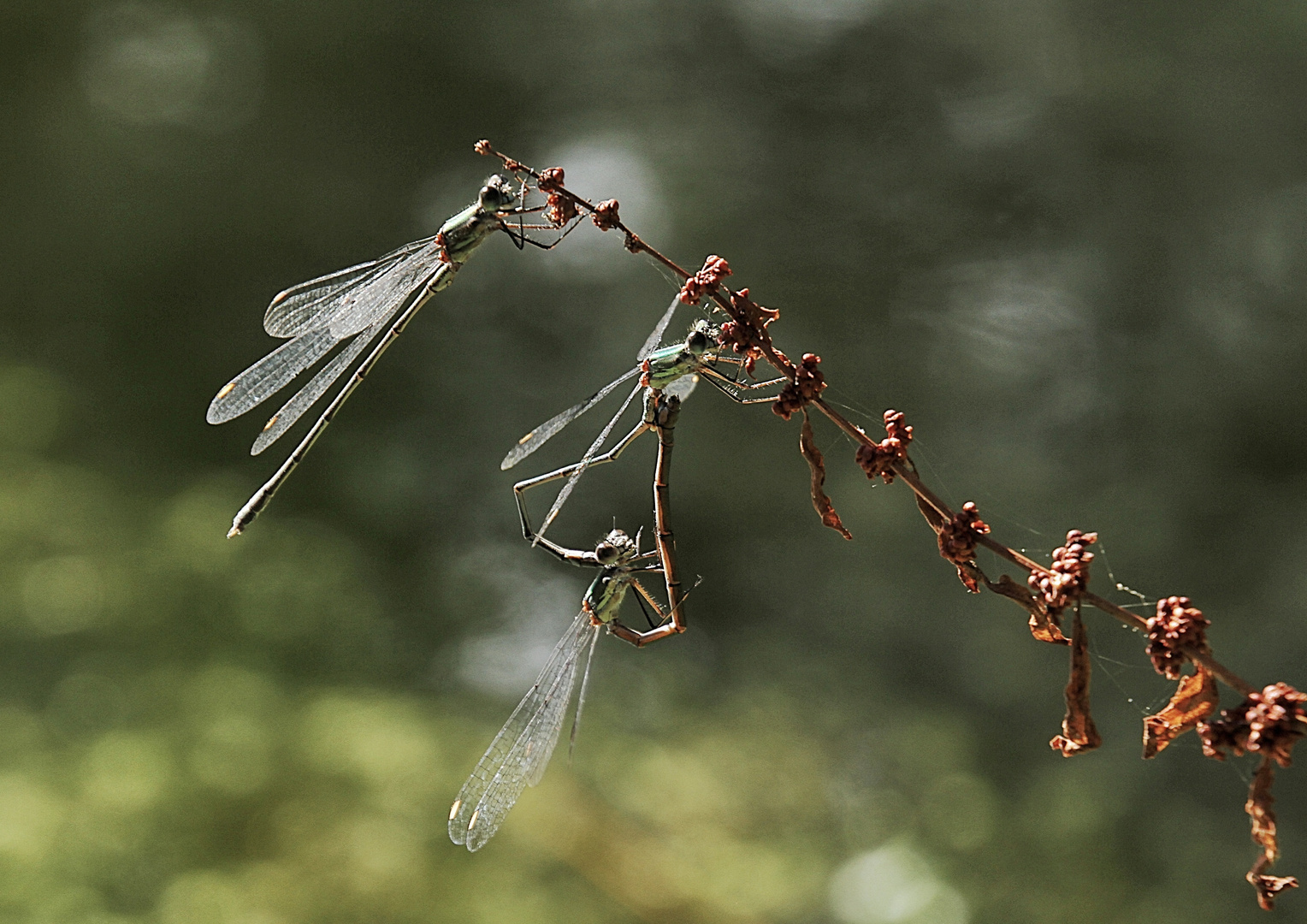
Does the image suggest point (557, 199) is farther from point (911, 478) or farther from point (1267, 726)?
point (1267, 726)

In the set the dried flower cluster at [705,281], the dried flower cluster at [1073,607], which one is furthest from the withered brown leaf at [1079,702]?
the dried flower cluster at [705,281]

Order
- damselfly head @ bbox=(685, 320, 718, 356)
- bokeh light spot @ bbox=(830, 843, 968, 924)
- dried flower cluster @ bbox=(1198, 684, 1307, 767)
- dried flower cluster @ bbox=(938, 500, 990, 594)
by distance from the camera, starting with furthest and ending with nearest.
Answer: bokeh light spot @ bbox=(830, 843, 968, 924), damselfly head @ bbox=(685, 320, 718, 356), dried flower cluster @ bbox=(938, 500, 990, 594), dried flower cluster @ bbox=(1198, 684, 1307, 767)

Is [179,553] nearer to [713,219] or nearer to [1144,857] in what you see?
[713,219]

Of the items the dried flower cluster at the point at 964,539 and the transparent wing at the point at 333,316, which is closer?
the dried flower cluster at the point at 964,539

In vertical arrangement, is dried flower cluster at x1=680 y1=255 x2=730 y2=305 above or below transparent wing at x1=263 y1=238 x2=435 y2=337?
below

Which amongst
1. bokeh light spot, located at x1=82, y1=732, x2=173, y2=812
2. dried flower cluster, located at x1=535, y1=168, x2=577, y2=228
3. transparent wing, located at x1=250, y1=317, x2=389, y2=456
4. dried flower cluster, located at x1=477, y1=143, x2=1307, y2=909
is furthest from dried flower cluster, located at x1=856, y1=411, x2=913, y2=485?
bokeh light spot, located at x1=82, y1=732, x2=173, y2=812

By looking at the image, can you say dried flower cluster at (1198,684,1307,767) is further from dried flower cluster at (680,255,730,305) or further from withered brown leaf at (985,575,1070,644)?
dried flower cluster at (680,255,730,305)

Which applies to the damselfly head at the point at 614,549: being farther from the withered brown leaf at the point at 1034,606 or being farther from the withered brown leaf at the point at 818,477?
the withered brown leaf at the point at 1034,606

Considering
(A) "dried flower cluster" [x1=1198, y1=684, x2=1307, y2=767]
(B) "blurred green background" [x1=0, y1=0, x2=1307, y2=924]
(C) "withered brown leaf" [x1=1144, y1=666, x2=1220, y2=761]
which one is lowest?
(A) "dried flower cluster" [x1=1198, y1=684, x2=1307, y2=767]
